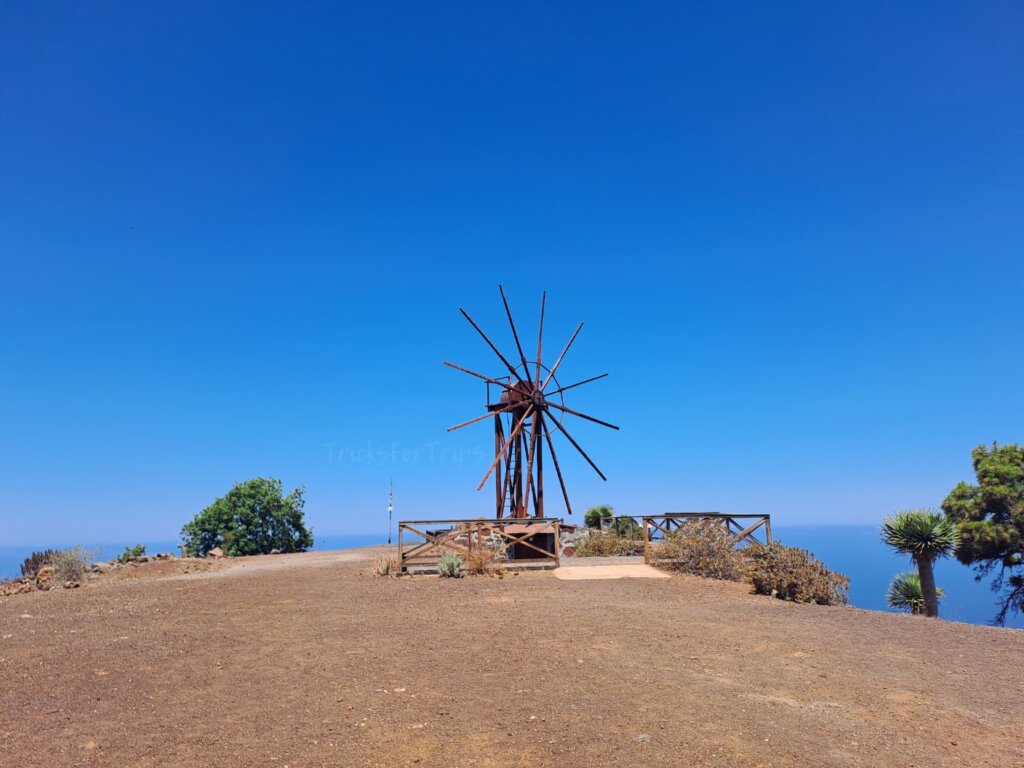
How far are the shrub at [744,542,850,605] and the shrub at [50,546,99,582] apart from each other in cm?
1639

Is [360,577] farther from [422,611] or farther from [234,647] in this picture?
[234,647]

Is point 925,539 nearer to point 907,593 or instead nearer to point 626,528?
point 907,593

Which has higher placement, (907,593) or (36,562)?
(36,562)

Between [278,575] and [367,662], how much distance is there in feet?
32.9

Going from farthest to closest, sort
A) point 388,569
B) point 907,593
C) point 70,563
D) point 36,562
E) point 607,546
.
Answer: point 607,546
point 907,593
point 36,562
point 70,563
point 388,569

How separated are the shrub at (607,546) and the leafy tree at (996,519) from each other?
12.0 meters

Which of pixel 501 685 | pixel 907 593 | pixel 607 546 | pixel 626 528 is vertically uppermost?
pixel 626 528

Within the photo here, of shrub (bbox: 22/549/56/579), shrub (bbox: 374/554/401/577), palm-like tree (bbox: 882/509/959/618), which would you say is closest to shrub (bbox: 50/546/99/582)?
shrub (bbox: 22/549/56/579)

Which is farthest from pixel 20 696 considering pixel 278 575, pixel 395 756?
pixel 278 575

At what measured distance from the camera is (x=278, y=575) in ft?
55.0

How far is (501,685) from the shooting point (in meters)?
6.86

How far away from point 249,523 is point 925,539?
27.3 m

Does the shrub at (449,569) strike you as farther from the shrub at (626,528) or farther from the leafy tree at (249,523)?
the leafy tree at (249,523)

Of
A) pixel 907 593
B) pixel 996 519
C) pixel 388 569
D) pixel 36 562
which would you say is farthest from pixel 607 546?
pixel 36 562
